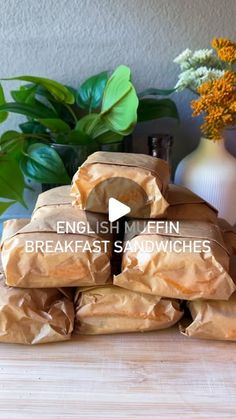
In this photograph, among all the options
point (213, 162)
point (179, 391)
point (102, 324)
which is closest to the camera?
point (179, 391)

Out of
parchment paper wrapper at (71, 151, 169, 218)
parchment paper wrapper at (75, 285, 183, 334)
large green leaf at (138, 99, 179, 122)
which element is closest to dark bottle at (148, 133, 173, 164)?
large green leaf at (138, 99, 179, 122)

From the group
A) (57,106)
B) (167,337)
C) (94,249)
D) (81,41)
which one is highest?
(81,41)

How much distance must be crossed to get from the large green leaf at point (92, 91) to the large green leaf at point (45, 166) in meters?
0.18

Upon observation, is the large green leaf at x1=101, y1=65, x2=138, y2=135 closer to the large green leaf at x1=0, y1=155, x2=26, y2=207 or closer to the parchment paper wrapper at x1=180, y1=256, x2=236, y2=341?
the large green leaf at x1=0, y1=155, x2=26, y2=207

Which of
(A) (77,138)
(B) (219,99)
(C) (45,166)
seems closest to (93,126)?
(A) (77,138)

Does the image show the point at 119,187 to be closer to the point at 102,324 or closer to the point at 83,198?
the point at 83,198

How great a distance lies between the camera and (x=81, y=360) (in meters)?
0.72

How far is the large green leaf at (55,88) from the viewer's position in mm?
938

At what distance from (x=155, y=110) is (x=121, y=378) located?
0.63m

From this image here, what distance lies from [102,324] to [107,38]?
0.70 meters

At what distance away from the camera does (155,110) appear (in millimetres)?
1028

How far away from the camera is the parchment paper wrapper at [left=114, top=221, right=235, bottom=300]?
27.1 inches

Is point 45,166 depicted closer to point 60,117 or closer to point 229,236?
point 60,117

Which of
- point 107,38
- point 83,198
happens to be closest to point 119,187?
point 83,198
